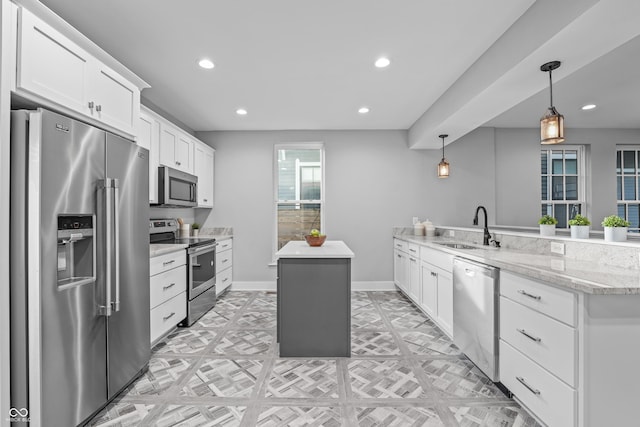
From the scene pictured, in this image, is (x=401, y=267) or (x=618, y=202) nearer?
(x=401, y=267)

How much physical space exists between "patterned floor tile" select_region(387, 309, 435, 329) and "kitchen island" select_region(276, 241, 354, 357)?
3.39 ft

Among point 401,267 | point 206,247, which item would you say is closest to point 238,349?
point 206,247

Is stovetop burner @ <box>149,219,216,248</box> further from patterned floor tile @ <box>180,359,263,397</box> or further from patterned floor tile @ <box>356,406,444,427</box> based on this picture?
patterned floor tile @ <box>356,406,444,427</box>

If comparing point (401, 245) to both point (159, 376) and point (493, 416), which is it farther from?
point (159, 376)

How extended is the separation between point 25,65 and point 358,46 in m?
2.13

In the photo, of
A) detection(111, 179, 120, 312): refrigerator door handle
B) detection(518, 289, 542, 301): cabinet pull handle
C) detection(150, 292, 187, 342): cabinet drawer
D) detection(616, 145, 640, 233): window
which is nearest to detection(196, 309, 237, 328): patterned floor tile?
detection(150, 292, 187, 342): cabinet drawer

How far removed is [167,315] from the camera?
9.49ft

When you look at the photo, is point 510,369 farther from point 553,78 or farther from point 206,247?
point 206,247

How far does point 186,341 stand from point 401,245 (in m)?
3.08

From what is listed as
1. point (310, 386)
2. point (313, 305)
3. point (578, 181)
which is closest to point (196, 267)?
point (313, 305)

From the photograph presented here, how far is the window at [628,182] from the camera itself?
5023mm

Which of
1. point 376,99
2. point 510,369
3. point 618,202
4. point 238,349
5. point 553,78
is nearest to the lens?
point 510,369

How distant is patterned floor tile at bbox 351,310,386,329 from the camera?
3332mm

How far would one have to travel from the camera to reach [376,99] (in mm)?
3652
